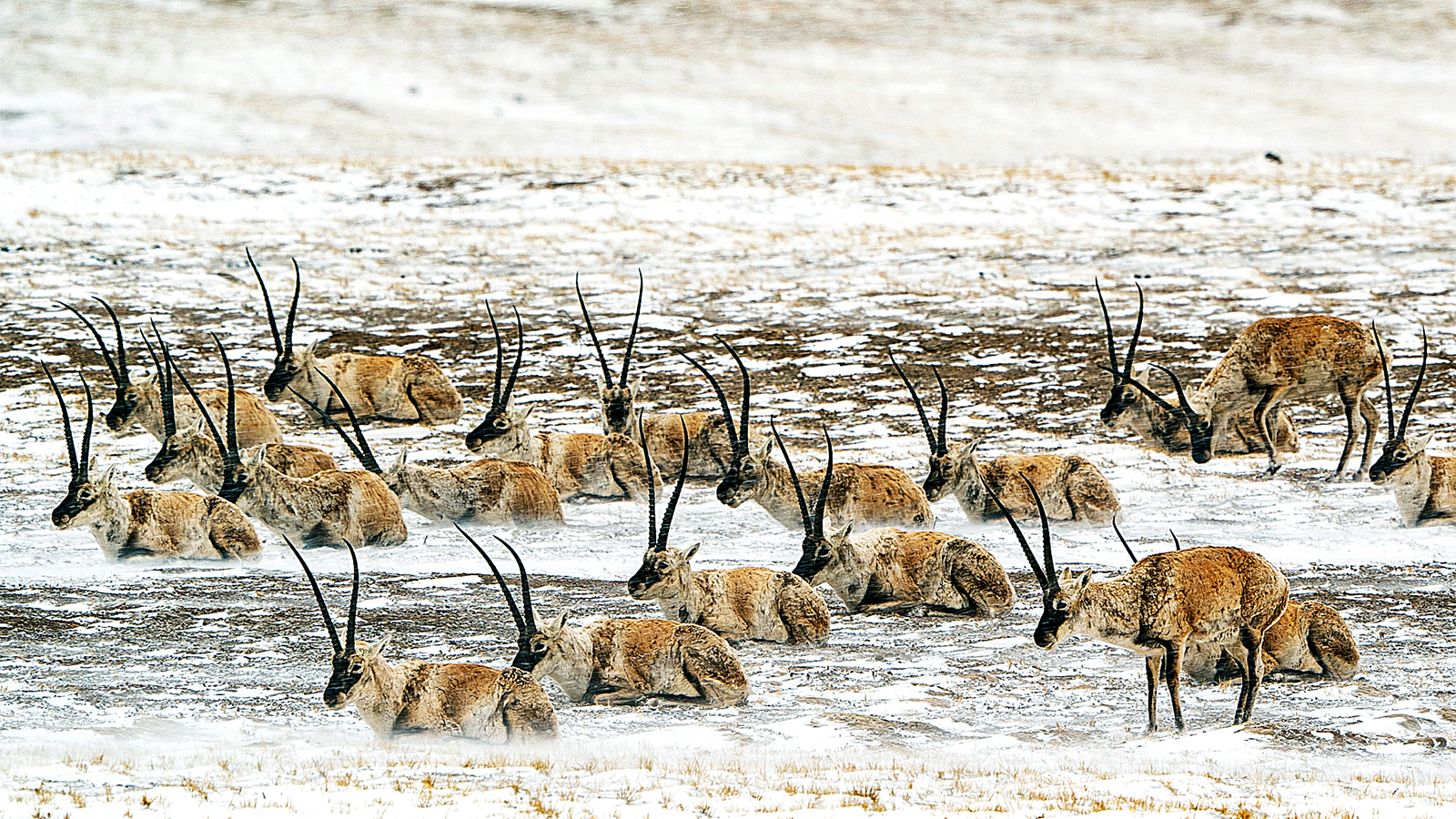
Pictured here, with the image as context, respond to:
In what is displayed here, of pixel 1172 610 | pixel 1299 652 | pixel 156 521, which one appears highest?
pixel 1172 610

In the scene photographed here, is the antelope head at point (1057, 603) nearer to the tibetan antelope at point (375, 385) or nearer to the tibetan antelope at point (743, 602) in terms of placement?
the tibetan antelope at point (743, 602)

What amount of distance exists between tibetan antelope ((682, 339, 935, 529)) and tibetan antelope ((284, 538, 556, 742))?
4.94 metres

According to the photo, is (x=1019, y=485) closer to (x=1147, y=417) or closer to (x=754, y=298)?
(x=1147, y=417)

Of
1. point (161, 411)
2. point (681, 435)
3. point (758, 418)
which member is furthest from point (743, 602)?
point (161, 411)

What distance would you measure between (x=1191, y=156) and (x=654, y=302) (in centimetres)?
1955

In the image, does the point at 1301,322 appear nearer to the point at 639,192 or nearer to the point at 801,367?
the point at 801,367

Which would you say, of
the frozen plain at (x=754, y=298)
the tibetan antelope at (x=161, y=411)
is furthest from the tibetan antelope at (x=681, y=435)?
the tibetan antelope at (x=161, y=411)

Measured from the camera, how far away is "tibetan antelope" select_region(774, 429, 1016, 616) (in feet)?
38.7

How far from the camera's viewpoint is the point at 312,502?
44.7ft

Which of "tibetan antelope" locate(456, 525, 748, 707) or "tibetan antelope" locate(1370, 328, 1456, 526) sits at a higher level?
"tibetan antelope" locate(1370, 328, 1456, 526)

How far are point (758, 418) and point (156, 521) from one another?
290 inches

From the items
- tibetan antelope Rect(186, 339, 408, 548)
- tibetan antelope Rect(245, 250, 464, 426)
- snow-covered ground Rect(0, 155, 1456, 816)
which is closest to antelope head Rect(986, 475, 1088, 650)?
snow-covered ground Rect(0, 155, 1456, 816)

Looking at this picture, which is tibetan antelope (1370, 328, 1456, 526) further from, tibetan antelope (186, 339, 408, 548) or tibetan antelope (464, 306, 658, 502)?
tibetan antelope (186, 339, 408, 548)

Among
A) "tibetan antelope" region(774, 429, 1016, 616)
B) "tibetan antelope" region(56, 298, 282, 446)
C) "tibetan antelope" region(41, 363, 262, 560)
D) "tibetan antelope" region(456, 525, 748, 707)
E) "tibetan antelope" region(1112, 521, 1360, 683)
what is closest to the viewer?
"tibetan antelope" region(456, 525, 748, 707)
